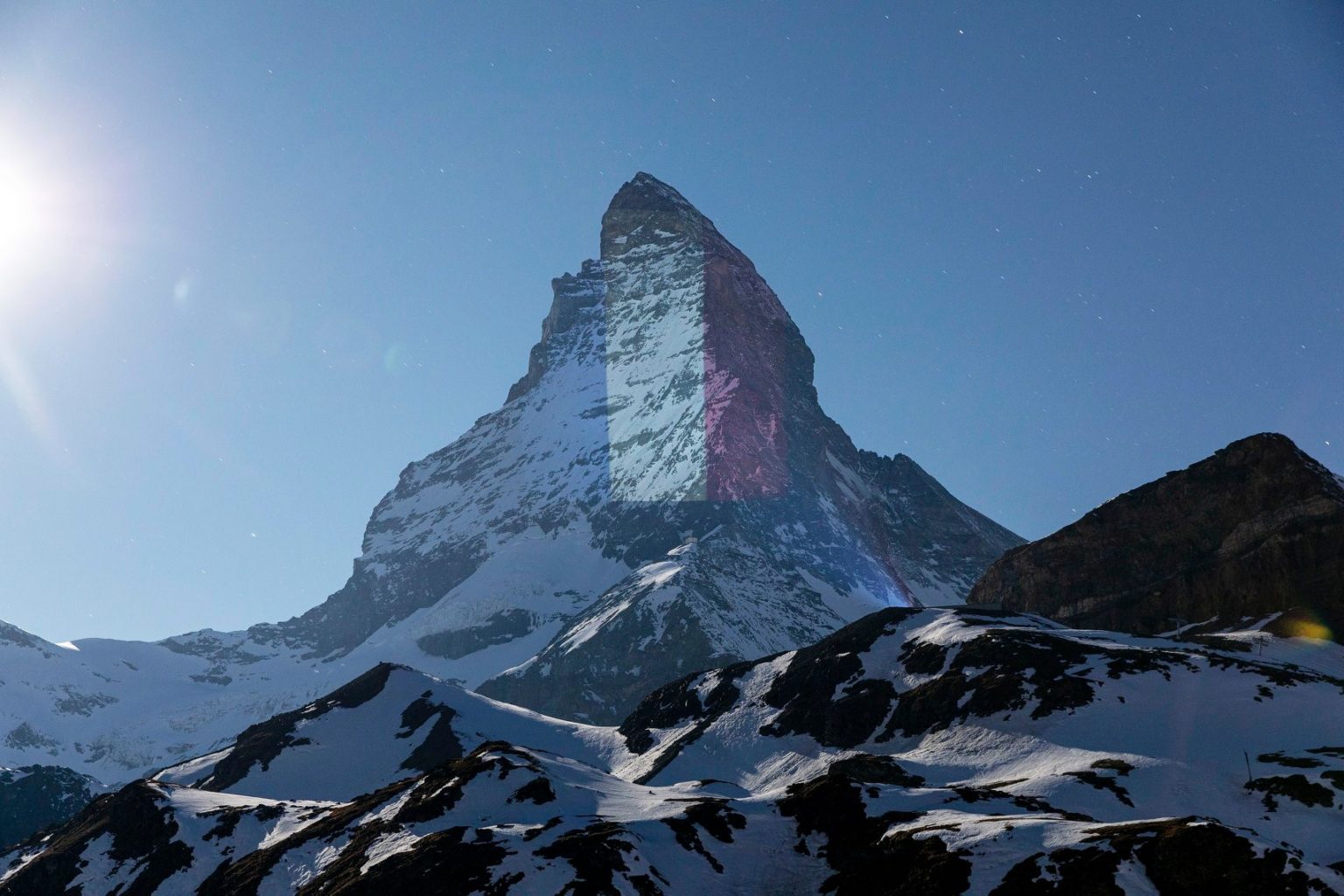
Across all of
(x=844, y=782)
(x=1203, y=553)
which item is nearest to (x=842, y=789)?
(x=844, y=782)

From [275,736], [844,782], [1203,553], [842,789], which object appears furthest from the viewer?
[1203,553]

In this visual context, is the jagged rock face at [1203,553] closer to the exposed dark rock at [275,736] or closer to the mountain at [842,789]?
the mountain at [842,789]

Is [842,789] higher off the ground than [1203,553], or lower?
lower

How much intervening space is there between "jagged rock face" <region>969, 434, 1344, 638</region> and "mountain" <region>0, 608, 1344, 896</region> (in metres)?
16.2

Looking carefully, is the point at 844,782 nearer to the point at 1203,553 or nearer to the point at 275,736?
the point at 275,736

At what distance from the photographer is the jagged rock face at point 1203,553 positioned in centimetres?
14188

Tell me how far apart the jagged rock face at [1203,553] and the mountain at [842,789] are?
16.2m

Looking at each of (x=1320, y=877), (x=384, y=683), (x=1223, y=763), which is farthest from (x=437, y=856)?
(x=384, y=683)

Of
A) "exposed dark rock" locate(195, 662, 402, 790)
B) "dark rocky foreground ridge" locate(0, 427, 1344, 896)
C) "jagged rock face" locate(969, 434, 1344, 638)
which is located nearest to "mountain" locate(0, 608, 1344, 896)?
"dark rocky foreground ridge" locate(0, 427, 1344, 896)

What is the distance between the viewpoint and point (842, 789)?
7769 cm

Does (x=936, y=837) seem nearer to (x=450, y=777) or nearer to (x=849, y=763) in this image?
Result: (x=849, y=763)

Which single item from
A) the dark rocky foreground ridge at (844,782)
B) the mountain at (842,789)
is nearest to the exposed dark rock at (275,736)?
the dark rocky foreground ridge at (844,782)

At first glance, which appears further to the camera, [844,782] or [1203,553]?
[1203,553]

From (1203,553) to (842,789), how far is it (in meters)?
106
